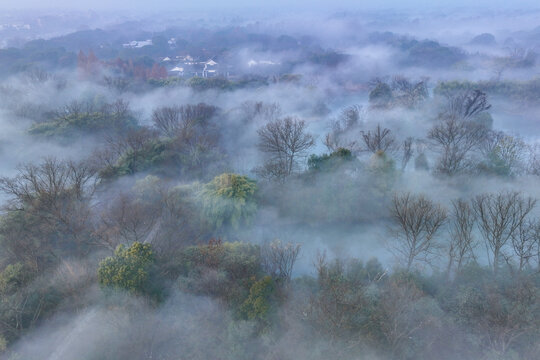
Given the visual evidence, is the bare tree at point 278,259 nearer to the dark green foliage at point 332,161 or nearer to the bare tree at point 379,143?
the dark green foliage at point 332,161

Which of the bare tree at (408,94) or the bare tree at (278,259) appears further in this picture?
the bare tree at (408,94)

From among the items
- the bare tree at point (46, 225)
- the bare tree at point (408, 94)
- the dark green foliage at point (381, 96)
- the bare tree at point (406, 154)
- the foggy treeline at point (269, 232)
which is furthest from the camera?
the dark green foliage at point (381, 96)

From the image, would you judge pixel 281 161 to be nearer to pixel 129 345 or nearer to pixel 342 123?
pixel 342 123

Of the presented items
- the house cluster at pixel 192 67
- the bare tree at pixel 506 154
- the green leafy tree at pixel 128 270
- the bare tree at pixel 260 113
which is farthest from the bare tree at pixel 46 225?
the house cluster at pixel 192 67

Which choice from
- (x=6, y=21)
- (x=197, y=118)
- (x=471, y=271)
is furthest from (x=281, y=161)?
(x=6, y=21)

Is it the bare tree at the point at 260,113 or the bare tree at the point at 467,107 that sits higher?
the bare tree at the point at 467,107

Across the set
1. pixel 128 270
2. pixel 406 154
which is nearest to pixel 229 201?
pixel 128 270

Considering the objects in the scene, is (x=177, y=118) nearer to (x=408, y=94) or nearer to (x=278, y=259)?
(x=278, y=259)

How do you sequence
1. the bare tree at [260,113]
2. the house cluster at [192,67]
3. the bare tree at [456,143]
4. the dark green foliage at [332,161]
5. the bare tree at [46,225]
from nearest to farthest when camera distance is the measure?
1. the bare tree at [46,225]
2. the dark green foliage at [332,161]
3. the bare tree at [456,143]
4. the bare tree at [260,113]
5. the house cluster at [192,67]
